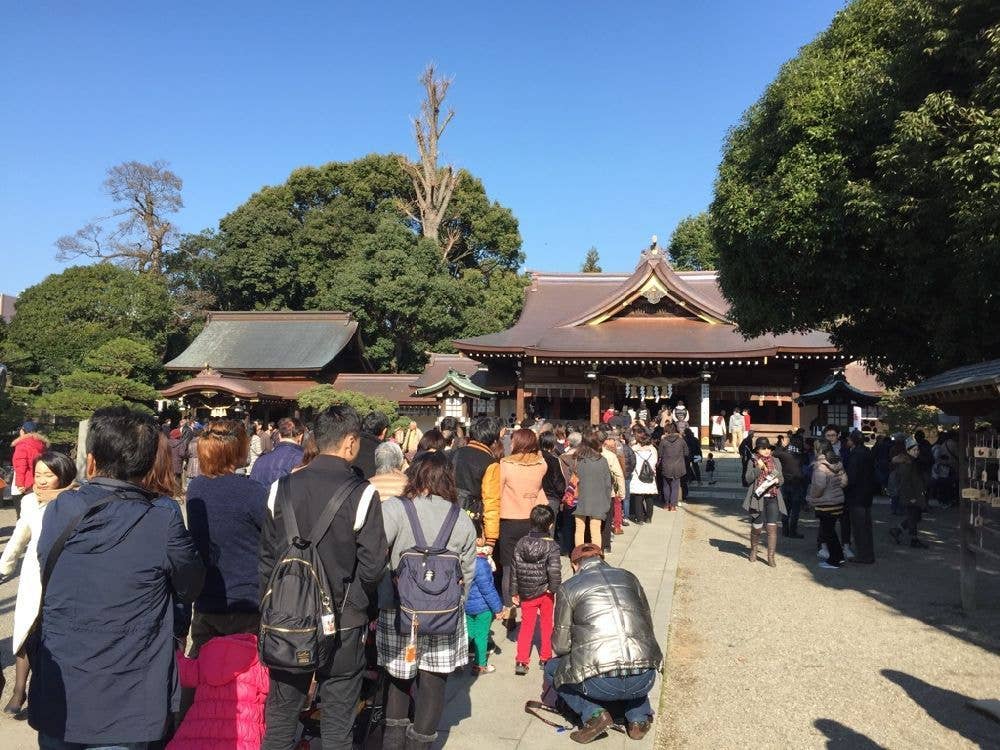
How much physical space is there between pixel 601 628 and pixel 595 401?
18712 millimetres

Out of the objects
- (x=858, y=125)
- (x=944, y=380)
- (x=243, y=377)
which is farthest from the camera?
(x=243, y=377)

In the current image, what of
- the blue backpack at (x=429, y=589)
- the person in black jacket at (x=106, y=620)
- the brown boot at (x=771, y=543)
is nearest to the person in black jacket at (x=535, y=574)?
the blue backpack at (x=429, y=589)

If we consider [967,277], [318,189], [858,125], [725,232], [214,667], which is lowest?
[214,667]

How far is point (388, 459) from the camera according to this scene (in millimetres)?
4844

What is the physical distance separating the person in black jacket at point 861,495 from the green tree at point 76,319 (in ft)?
89.4

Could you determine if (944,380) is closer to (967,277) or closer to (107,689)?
(967,277)

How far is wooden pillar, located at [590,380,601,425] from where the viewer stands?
22.2 meters

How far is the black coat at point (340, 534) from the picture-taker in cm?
302

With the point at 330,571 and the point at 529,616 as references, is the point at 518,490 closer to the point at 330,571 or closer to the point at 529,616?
the point at 529,616

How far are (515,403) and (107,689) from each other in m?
22.5

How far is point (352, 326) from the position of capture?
32594mm

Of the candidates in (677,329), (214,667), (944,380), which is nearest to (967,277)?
(944,380)

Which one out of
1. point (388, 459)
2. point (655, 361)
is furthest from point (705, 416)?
point (388, 459)

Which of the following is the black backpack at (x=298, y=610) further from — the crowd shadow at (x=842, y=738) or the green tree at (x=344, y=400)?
the green tree at (x=344, y=400)
